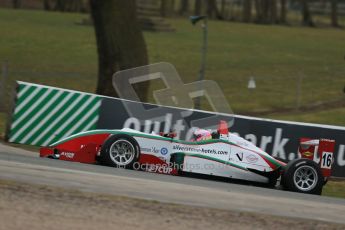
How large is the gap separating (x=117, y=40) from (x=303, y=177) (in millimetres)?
8851

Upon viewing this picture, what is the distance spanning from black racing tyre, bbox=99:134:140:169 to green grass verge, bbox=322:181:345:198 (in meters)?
3.61

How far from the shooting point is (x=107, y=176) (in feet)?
37.9

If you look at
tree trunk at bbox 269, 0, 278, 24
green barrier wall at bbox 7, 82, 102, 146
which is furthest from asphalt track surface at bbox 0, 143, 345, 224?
tree trunk at bbox 269, 0, 278, 24

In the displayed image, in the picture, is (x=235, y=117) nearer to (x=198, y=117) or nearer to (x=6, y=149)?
(x=198, y=117)

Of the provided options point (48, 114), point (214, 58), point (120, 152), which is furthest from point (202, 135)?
point (214, 58)

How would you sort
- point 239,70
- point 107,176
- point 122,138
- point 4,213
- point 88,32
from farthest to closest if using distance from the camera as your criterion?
point 88,32, point 239,70, point 122,138, point 107,176, point 4,213

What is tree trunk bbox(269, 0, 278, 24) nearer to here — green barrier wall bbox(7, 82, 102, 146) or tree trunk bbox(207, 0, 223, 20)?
tree trunk bbox(207, 0, 223, 20)

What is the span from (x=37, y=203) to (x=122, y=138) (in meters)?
4.11

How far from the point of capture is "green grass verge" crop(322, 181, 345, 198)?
14714 mm

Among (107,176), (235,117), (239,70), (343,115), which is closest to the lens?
(107,176)

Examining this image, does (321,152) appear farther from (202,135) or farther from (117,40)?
(117,40)

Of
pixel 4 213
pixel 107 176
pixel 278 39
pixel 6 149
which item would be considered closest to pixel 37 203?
pixel 4 213

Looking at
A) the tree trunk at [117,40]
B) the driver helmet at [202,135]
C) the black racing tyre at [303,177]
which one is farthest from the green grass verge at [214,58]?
the black racing tyre at [303,177]

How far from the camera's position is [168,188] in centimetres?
1112
